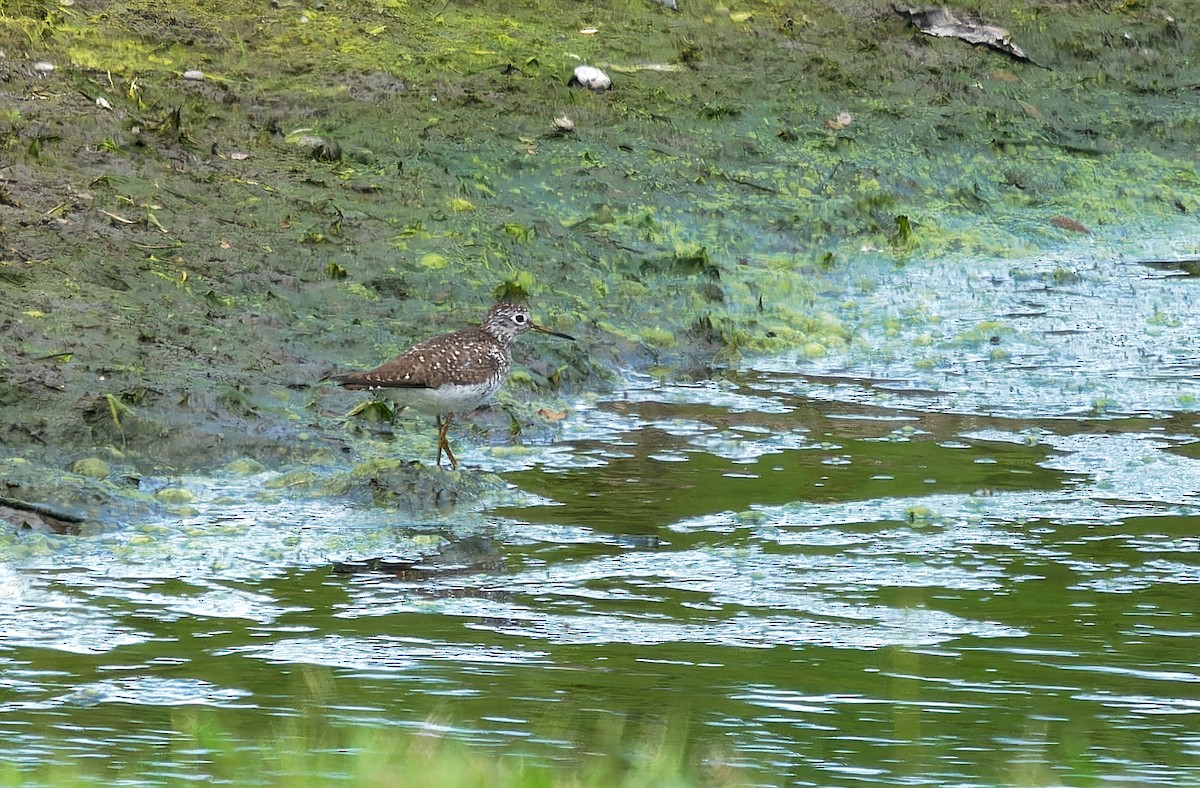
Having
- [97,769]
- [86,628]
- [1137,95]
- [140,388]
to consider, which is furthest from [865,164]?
[97,769]

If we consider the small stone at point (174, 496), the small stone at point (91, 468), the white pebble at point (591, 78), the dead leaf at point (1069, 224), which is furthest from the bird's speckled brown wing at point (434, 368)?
the dead leaf at point (1069, 224)

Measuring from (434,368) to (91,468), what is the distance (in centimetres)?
151

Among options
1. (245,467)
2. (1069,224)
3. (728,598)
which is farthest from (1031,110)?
(728,598)

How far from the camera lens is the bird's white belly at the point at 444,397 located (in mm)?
8766

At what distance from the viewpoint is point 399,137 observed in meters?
13.0

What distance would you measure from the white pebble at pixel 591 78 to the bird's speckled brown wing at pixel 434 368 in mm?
5537

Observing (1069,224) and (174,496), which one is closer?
(174,496)

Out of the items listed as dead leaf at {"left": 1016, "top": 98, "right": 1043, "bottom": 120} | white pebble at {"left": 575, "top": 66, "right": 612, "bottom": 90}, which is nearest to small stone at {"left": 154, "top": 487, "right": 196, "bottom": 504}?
white pebble at {"left": 575, "top": 66, "right": 612, "bottom": 90}

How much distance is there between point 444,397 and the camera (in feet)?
28.9

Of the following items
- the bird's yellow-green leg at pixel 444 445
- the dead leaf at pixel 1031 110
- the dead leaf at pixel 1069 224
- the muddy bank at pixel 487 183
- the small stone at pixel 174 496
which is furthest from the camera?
the dead leaf at pixel 1031 110

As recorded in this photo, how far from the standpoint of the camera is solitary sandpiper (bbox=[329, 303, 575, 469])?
8727 mm

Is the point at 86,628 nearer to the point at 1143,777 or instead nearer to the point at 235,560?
the point at 235,560

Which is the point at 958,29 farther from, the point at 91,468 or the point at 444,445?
the point at 91,468

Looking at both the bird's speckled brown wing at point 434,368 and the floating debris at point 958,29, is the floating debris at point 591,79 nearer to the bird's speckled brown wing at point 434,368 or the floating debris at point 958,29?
the floating debris at point 958,29
